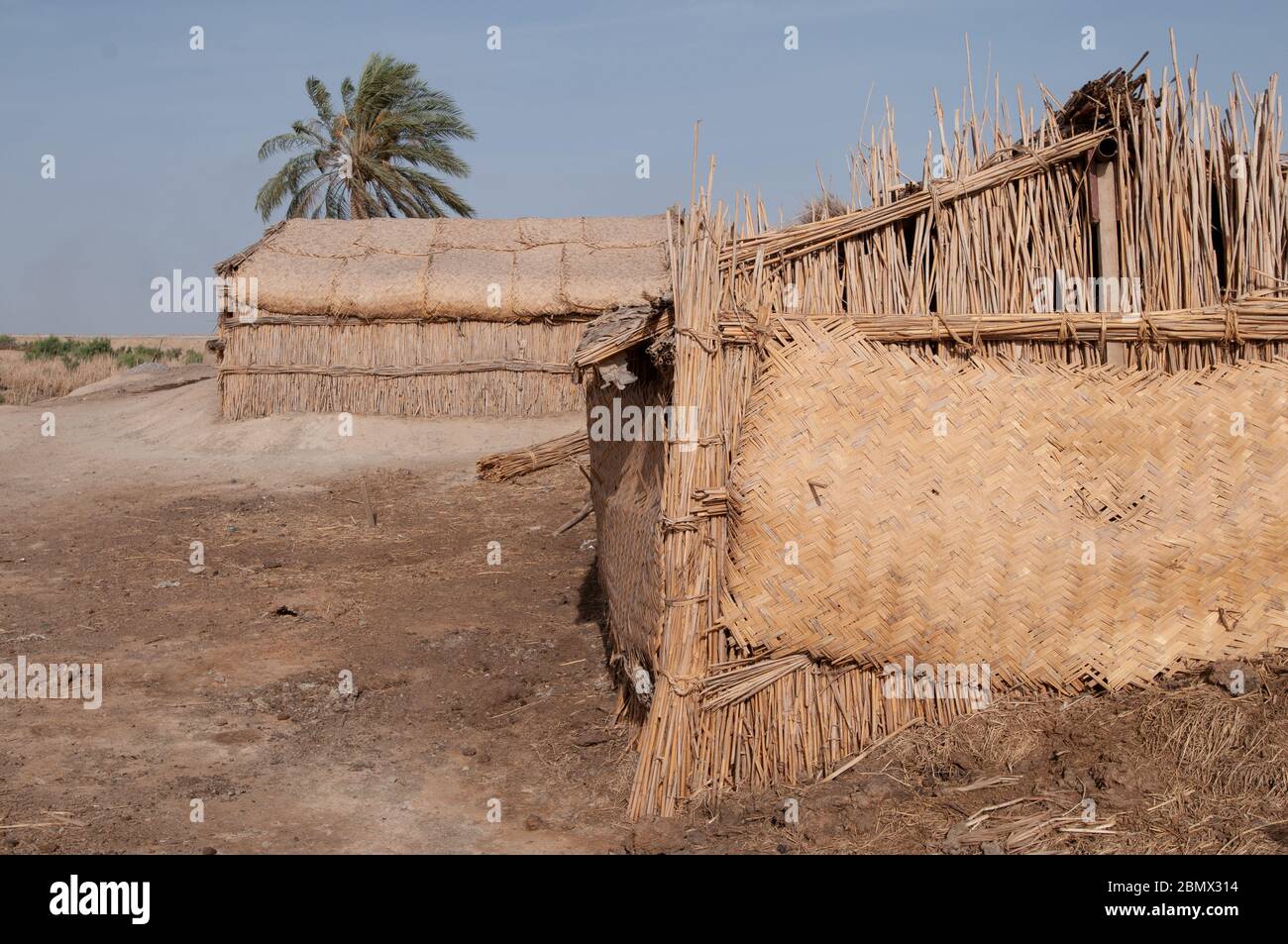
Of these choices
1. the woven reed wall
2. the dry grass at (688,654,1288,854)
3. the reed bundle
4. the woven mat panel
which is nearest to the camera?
the dry grass at (688,654,1288,854)

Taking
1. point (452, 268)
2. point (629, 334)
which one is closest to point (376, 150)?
point (452, 268)

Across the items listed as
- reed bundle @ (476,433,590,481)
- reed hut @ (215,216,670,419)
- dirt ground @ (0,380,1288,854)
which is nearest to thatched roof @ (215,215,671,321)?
reed hut @ (215,216,670,419)

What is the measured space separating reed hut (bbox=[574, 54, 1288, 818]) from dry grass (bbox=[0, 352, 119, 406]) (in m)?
21.4

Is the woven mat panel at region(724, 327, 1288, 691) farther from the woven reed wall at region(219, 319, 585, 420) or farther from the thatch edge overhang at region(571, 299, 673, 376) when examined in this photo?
the woven reed wall at region(219, 319, 585, 420)

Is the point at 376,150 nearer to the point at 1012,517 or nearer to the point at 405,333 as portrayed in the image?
the point at 405,333

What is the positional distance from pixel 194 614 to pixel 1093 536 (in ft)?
21.2

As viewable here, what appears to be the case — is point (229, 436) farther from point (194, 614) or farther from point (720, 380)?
point (720, 380)

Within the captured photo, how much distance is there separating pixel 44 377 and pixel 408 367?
13.6 m

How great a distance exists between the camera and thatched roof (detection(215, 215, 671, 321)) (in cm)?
1659

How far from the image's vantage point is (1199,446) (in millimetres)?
4992

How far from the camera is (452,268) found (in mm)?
16984

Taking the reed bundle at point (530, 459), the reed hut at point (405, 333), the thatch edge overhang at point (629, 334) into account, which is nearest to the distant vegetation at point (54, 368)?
the reed hut at point (405, 333)

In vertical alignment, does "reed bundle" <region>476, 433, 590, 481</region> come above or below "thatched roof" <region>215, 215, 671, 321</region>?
below
